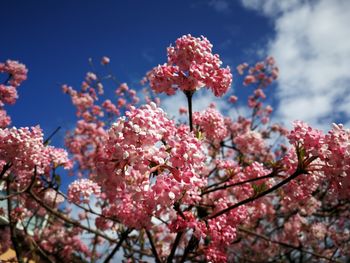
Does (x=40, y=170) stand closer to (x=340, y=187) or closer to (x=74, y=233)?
(x=340, y=187)

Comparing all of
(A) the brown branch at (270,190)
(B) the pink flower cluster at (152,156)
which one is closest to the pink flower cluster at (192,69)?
(B) the pink flower cluster at (152,156)

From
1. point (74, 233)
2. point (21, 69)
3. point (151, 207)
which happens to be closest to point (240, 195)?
point (151, 207)

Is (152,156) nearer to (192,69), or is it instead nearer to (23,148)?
(192,69)

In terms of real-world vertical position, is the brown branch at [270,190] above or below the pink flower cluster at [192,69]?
below

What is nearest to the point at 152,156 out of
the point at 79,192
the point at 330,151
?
the point at 330,151

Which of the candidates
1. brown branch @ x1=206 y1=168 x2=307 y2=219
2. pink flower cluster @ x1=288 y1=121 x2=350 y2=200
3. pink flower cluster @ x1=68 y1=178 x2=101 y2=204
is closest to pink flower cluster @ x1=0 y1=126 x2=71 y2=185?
pink flower cluster @ x1=68 y1=178 x2=101 y2=204

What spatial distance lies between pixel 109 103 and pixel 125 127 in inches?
485

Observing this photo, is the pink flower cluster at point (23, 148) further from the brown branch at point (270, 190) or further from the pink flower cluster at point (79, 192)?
the brown branch at point (270, 190)

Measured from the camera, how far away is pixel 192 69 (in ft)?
10.6

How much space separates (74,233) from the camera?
10305mm

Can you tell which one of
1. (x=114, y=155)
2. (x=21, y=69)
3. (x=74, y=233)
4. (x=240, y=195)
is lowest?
(x=114, y=155)

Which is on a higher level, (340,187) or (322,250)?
(322,250)

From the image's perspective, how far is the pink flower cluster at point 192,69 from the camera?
10.7 feet

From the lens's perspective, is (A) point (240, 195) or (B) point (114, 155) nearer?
(B) point (114, 155)
